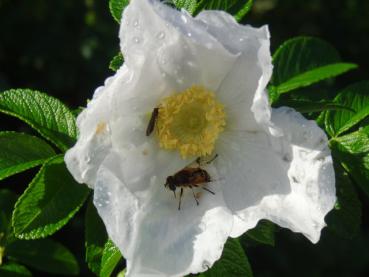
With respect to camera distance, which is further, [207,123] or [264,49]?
[207,123]

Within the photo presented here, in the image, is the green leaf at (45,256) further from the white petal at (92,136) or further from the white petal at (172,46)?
the white petal at (172,46)

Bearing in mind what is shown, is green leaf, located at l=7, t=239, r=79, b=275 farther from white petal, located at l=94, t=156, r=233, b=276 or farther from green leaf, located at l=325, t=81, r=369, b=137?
green leaf, located at l=325, t=81, r=369, b=137

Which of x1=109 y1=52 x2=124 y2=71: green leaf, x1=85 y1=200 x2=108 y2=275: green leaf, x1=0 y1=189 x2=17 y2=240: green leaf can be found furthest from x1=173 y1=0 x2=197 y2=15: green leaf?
x1=0 y1=189 x2=17 y2=240: green leaf

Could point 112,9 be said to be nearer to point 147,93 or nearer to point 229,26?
point 147,93

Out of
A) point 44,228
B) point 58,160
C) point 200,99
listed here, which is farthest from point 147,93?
point 44,228

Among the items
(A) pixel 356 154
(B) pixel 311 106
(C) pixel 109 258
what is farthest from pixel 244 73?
(C) pixel 109 258

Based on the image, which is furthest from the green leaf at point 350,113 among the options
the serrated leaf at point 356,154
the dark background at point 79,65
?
the dark background at point 79,65
